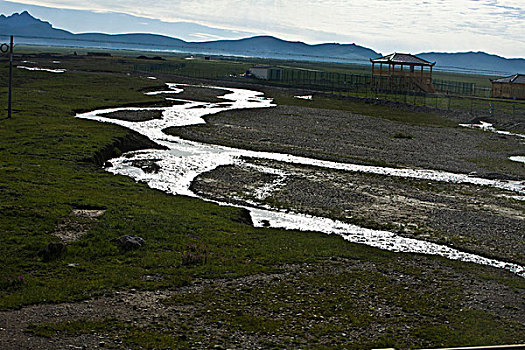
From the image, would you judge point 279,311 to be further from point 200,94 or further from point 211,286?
point 200,94

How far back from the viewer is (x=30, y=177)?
2423cm

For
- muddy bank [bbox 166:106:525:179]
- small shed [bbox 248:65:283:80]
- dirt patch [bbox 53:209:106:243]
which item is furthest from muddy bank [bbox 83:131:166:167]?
small shed [bbox 248:65:283:80]

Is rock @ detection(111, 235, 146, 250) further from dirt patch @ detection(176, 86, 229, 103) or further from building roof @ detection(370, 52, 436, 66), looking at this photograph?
building roof @ detection(370, 52, 436, 66)

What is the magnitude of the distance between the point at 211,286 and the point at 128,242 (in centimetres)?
369

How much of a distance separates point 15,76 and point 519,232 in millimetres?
81678

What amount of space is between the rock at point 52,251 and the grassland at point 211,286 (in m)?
0.10

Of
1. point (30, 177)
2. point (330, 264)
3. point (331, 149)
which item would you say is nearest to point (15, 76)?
point (331, 149)

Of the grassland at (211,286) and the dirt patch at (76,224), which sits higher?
the dirt patch at (76,224)

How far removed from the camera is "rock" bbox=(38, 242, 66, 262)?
1560cm

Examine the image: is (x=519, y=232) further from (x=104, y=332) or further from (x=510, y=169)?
(x=104, y=332)

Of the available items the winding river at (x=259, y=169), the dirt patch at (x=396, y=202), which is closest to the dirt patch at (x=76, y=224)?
the winding river at (x=259, y=169)

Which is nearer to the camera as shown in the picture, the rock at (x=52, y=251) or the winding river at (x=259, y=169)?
the rock at (x=52, y=251)

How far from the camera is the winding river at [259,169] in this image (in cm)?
2086

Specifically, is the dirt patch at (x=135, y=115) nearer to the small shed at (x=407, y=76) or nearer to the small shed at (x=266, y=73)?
the small shed at (x=407, y=76)
